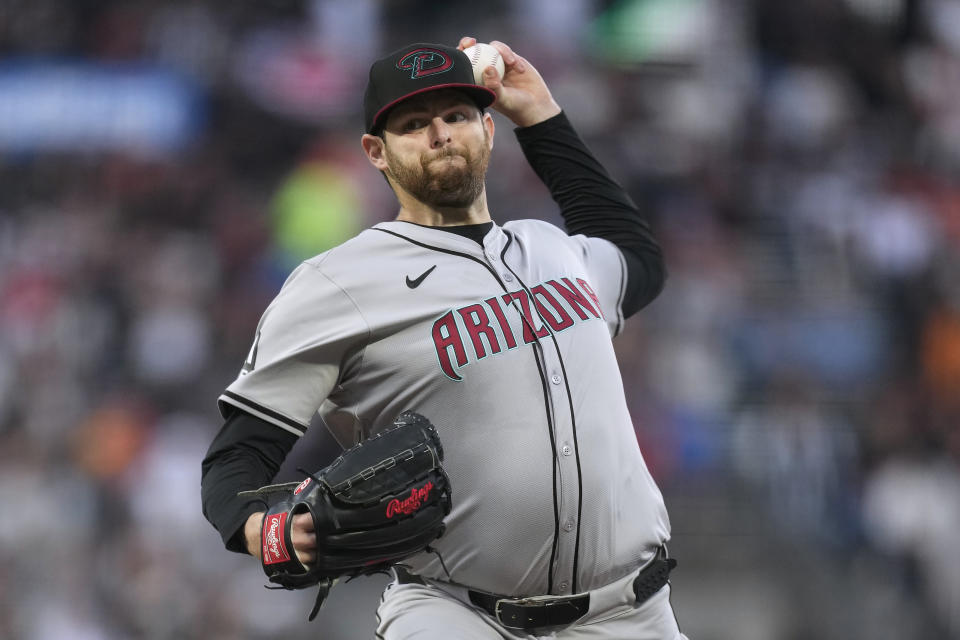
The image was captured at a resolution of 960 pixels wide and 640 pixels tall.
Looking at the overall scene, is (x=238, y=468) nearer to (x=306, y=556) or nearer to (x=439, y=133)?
(x=306, y=556)

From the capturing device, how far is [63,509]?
812 cm

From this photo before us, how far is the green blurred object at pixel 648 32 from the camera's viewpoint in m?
11.1

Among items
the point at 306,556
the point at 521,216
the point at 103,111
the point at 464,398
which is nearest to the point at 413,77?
the point at 464,398

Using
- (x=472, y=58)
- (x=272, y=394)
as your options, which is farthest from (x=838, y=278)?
(x=272, y=394)

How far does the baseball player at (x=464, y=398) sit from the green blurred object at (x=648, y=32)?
8463 mm

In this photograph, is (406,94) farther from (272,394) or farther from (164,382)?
(164,382)

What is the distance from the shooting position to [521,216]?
29.0ft

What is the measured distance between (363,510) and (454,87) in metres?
1.07

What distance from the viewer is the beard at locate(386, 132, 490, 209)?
286 centimetres

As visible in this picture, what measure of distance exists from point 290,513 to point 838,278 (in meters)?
7.49

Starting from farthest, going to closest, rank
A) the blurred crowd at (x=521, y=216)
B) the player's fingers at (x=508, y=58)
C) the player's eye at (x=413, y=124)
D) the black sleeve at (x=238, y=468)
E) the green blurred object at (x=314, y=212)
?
the green blurred object at (x=314, y=212) < the blurred crowd at (x=521, y=216) < the player's fingers at (x=508, y=58) < the player's eye at (x=413, y=124) < the black sleeve at (x=238, y=468)

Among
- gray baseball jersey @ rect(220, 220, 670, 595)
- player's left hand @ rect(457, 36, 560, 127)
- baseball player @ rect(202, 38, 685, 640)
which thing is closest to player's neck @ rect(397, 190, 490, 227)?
baseball player @ rect(202, 38, 685, 640)

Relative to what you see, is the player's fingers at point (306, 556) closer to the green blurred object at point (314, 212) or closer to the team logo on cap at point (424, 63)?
the team logo on cap at point (424, 63)

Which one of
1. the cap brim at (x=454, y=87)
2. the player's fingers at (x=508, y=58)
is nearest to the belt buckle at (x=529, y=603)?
the cap brim at (x=454, y=87)
